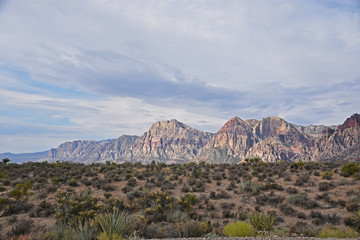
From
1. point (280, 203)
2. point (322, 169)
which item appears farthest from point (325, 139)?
point (280, 203)

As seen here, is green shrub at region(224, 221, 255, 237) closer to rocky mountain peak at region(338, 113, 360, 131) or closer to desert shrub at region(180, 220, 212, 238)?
desert shrub at region(180, 220, 212, 238)

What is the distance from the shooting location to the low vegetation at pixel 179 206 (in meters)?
7.73

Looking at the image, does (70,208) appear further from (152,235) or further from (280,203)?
(280,203)

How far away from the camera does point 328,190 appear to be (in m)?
15.5

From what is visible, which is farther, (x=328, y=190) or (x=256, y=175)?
(x=256, y=175)

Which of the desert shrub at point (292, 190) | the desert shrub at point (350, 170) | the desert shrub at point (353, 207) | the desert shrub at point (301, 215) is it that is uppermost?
the desert shrub at point (350, 170)

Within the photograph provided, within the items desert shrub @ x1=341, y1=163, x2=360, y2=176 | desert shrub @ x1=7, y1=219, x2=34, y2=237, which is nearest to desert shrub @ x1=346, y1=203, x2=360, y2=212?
desert shrub @ x1=341, y1=163, x2=360, y2=176

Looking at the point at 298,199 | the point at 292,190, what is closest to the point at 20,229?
the point at 298,199

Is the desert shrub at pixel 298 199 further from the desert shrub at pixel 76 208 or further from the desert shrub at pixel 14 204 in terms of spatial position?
the desert shrub at pixel 14 204

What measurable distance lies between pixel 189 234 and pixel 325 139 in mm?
232512

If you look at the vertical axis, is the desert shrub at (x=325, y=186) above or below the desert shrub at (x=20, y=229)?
below

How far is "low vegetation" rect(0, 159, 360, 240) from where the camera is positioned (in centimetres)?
773

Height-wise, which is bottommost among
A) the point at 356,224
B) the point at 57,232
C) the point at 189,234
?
the point at 356,224

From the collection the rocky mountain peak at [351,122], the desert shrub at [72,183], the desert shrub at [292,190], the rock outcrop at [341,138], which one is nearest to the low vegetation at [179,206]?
the desert shrub at [72,183]
